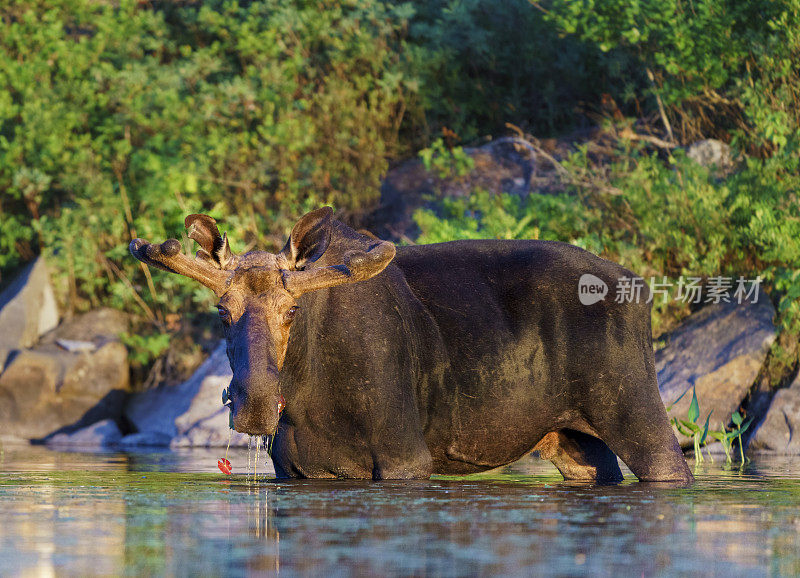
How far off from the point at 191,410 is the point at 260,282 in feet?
30.7

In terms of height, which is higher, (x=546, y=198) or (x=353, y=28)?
(x=353, y=28)

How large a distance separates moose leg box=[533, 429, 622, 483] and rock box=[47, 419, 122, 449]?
9.40m

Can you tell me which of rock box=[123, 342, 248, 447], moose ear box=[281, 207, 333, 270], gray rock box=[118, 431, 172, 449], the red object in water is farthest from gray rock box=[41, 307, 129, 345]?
moose ear box=[281, 207, 333, 270]

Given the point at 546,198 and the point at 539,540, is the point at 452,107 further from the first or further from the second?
the point at 539,540

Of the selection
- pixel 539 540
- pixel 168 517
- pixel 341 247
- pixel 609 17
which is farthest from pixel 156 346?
pixel 539 540

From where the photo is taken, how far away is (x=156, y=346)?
1823 cm

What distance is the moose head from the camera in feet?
21.5

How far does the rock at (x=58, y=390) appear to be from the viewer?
56.3 feet

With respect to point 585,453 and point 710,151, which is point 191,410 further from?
point 585,453

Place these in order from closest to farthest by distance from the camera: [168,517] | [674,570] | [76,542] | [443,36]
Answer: [674,570], [76,542], [168,517], [443,36]

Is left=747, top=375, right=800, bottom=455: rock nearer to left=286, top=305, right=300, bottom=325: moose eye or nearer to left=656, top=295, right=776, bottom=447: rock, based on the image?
left=656, top=295, right=776, bottom=447: rock

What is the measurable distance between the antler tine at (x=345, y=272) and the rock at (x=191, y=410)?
7903 mm

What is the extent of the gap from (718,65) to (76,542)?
12751mm

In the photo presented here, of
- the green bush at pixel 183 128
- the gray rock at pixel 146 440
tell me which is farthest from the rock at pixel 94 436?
the green bush at pixel 183 128
